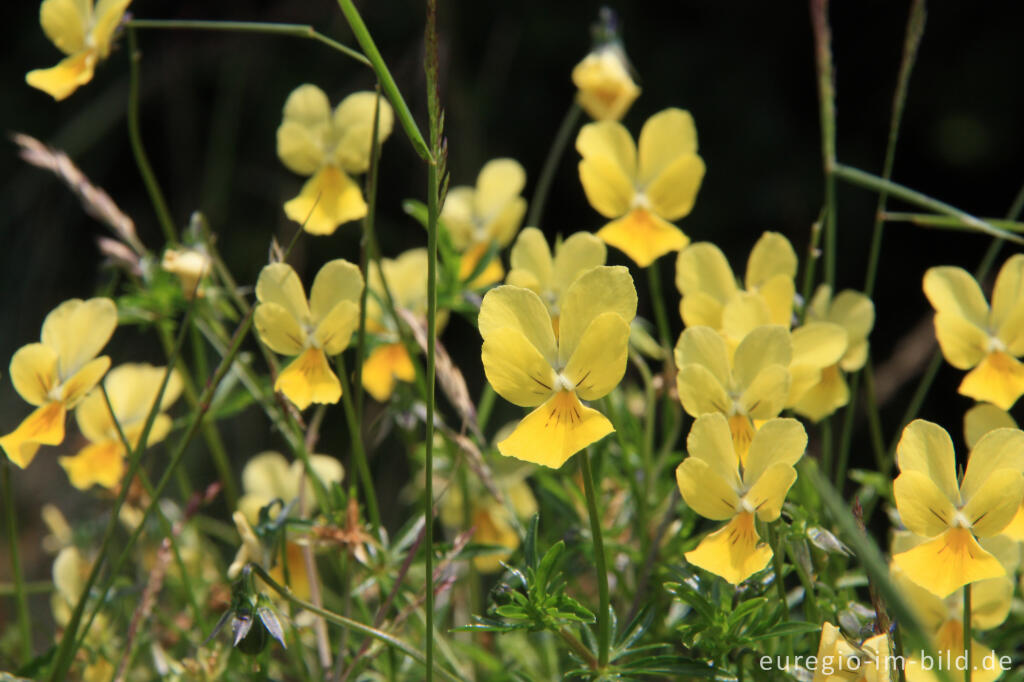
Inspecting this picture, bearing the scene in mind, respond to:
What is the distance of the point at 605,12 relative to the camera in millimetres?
1025

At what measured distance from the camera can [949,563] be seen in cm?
60

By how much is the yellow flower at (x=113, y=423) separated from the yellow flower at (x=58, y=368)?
85 mm

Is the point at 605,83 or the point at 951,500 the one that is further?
the point at 605,83

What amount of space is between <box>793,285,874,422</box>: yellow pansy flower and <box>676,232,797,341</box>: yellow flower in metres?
0.04

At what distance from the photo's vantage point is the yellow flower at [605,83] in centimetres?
99

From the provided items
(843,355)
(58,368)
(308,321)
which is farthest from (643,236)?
(58,368)

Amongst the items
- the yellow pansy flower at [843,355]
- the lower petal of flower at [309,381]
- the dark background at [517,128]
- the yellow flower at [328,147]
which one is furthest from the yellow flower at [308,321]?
the dark background at [517,128]

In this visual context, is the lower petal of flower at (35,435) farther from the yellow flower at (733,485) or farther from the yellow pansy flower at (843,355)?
the yellow pansy flower at (843,355)

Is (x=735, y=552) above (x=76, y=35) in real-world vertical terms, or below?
below

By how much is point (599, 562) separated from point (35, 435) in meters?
0.41

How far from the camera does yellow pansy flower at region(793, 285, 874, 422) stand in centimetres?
76

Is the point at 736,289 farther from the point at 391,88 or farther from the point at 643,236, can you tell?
the point at 391,88

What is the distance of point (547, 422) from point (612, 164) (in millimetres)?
314

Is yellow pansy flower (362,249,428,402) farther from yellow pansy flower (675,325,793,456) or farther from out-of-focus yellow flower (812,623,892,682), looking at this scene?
out-of-focus yellow flower (812,623,892,682)
